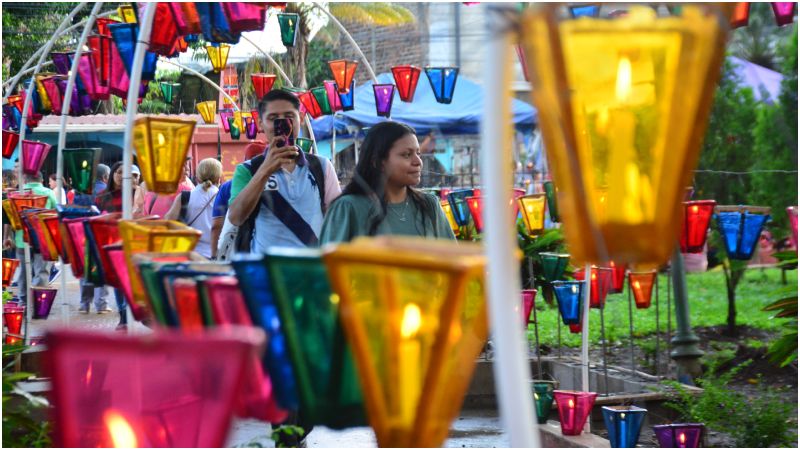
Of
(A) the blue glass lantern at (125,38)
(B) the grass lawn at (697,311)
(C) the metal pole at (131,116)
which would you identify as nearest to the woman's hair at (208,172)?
(A) the blue glass lantern at (125,38)

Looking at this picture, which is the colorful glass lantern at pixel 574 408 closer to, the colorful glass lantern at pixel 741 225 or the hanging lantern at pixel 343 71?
the colorful glass lantern at pixel 741 225

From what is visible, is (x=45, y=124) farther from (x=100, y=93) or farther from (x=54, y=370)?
(x=54, y=370)

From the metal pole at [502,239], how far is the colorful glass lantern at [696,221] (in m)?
4.63

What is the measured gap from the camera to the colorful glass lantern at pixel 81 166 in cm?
665

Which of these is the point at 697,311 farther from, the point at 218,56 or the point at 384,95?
the point at 218,56

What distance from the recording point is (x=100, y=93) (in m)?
6.40

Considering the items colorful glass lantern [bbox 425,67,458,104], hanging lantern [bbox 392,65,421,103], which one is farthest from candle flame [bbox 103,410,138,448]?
hanging lantern [bbox 392,65,421,103]

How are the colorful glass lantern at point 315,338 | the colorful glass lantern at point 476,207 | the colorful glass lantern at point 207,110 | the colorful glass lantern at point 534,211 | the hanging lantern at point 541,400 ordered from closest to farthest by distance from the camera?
the colorful glass lantern at point 315,338 → the hanging lantern at point 541,400 → the colorful glass lantern at point 534,211 → the colorful glass lantern at point 476,207 → the colorful glass lantern at point 207,110

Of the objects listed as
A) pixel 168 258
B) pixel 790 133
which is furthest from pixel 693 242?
pixel 790 133

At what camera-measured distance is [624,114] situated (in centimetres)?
226

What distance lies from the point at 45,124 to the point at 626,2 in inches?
830

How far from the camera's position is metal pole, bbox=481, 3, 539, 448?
210 cm

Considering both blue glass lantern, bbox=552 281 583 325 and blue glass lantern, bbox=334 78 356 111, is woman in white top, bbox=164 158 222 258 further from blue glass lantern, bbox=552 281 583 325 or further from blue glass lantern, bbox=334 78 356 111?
blue glass lantern, bbox=552 281 583 325

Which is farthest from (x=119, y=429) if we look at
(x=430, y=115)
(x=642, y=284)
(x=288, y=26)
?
(x=430, y=115)
